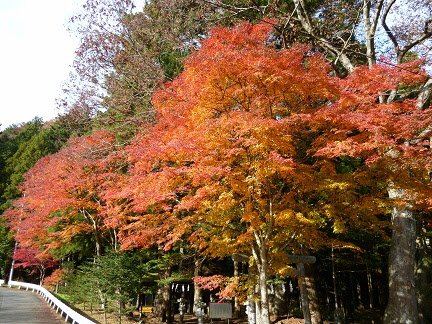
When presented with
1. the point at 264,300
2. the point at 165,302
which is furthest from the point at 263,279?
the point at 165,302

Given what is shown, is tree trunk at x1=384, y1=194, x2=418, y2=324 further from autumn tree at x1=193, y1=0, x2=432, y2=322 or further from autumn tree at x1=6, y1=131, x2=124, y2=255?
autumn tree at x1=6, y1=131, x2=124, y2=255

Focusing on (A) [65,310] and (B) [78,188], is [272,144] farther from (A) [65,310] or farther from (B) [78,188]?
(B) [78,188]

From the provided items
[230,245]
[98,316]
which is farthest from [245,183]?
[98,316]

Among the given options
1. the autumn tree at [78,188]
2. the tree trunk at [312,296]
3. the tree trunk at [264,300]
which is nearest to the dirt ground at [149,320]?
the tree trunk at [312,296]

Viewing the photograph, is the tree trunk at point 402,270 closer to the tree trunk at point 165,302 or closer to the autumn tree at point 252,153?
the autumn tree at point 252,153

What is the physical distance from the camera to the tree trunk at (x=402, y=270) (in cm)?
902

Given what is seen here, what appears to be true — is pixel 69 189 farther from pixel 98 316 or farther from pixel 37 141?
pixel 37 141

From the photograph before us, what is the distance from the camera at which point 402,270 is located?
9.38 metres

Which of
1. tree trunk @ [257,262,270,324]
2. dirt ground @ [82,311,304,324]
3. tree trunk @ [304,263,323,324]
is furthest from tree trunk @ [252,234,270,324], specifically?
dirt ground @ [82,311,304,324]

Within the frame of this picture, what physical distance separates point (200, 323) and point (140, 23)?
40.3 feet

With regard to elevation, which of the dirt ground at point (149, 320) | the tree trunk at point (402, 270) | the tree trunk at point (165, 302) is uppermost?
the tree trunk at point (402, 270)

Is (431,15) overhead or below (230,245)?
overhead

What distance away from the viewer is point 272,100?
8750mm

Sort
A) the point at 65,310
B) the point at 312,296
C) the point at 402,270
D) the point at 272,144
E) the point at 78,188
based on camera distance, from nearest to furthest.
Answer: the point at 272,144 → the point at 402,270 → the point at 65,310 → the point at 312,296 → the point at 78,188
